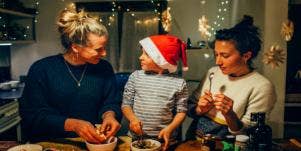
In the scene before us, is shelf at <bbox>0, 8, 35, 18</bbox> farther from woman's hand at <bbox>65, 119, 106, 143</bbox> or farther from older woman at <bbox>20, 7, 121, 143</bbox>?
woman's hand at <bbox>65, 119, 106, 143</bbox>

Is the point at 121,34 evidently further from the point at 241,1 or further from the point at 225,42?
the point at 225,42

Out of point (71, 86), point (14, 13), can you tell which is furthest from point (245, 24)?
point (14, 13)

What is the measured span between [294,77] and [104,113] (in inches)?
93.0

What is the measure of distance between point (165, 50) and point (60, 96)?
0.69 metres

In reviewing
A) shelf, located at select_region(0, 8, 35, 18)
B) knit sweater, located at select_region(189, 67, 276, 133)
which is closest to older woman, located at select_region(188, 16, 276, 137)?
knit sweater, located at select_region(189, 67, 276, 133)

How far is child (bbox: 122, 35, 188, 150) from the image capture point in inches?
69.6

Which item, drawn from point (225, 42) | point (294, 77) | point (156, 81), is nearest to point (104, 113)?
point (156, 81)

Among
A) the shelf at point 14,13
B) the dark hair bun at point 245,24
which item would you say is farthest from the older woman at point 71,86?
the shelf at point 14,13

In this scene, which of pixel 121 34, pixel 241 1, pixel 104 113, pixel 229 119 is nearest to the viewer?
pixel 229 119

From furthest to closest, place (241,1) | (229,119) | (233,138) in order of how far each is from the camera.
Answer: (241,1), (229,119), (233,138)

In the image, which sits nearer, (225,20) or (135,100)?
(135,100)

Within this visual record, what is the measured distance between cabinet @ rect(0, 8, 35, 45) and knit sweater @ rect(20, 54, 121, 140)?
1.97 m

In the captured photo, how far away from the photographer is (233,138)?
4.81 ft

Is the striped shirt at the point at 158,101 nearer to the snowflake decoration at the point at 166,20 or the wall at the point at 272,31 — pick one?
the wall at the point at 272,31
